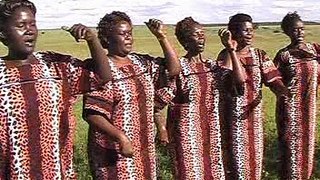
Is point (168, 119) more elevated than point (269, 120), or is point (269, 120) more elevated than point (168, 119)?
point (168, 119)

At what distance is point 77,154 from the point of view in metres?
8.80

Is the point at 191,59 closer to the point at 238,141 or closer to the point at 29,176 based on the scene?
the point at 238,141

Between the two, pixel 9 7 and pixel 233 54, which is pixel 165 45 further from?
pixel 9 7

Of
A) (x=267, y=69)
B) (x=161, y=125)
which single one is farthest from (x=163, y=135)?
(x=267, y=69)

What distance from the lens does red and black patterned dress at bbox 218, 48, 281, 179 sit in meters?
5.78

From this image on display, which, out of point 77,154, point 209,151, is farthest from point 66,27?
point 77,154

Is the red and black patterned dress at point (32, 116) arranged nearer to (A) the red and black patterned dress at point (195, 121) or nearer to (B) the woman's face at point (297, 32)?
(A) the red and black patterned dress at point (195, 121)

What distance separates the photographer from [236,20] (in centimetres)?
582

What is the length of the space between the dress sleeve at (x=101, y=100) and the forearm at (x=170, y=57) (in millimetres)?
571

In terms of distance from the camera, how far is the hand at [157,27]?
16.0 ft

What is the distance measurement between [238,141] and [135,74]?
152cm

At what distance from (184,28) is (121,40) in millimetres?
865

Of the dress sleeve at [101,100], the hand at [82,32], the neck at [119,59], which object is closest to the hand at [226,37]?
the neck at [119,59]

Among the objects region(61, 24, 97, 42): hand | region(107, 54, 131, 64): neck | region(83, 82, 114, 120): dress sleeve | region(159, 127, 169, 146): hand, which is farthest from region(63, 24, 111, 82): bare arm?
region(159, 127, 169, 146): hand
